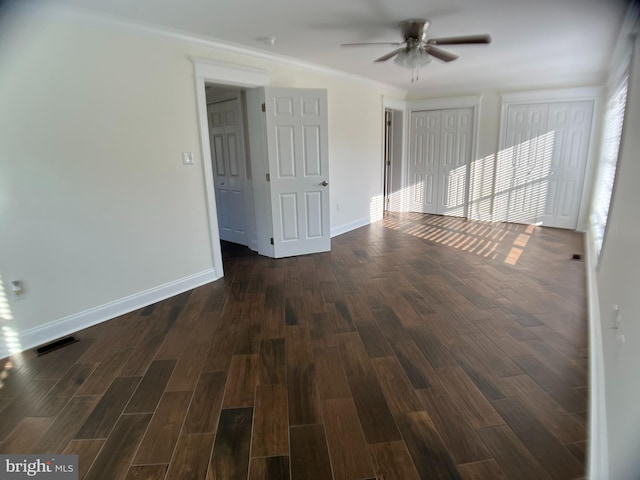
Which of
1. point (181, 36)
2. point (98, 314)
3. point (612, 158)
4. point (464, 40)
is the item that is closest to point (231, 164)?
point (181, 36)

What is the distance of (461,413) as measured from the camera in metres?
1.87

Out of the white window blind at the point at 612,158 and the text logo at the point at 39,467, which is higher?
the white window blind at the point at 612,158

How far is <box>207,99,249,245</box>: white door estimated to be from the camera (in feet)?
15.7

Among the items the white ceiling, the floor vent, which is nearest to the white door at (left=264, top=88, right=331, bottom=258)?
the white ceiling

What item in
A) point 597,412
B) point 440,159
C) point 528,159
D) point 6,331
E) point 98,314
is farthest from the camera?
point 440,159

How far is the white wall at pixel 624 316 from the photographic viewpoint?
3.73 feet

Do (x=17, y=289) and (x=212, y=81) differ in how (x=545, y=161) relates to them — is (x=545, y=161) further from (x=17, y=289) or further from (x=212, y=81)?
(x=17, y=289)

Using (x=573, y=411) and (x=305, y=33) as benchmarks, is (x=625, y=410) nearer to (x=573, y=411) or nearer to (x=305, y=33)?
(x=573, y=411)

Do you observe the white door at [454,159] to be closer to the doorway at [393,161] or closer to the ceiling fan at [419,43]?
the doorway at [393,161]

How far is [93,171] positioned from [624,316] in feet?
12.0

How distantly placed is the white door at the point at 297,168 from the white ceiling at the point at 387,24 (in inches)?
22.8

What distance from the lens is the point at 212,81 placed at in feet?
11.8

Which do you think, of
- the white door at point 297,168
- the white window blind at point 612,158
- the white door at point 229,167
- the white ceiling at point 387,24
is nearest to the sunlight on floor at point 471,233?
the white window blind at point 612,158

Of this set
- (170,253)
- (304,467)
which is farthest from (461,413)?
(170,253)
